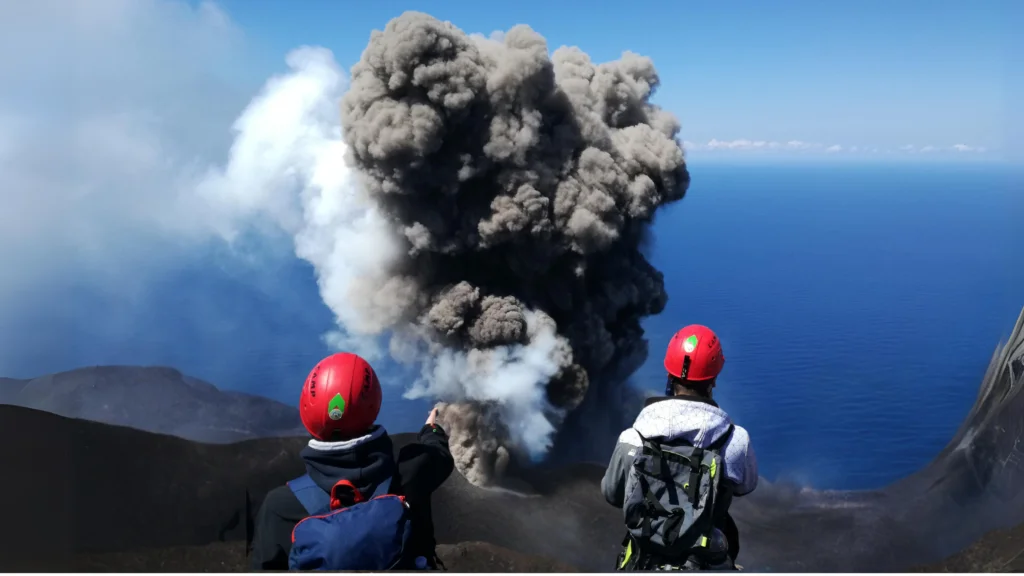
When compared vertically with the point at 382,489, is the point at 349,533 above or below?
below

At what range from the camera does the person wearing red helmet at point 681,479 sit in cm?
375

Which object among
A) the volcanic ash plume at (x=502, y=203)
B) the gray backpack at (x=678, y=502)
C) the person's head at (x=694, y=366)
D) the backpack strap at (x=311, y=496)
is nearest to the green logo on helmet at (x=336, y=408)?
the backpack strap at (x=311, y=496)

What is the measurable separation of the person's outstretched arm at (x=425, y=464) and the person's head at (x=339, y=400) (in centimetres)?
29

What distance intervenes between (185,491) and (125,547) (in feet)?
4.96

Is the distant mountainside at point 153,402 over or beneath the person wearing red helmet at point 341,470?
beneath

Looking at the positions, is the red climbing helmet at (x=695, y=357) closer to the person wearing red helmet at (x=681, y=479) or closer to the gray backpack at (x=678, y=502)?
the person wearing red helmet at (x=681, y=479)

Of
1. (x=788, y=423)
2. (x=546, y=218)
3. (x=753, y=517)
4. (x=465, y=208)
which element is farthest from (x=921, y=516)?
(x=788, y=423)

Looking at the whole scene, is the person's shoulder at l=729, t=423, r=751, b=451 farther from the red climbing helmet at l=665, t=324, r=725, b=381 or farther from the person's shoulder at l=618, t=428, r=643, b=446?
the person's shoulder at l=618, t=428, r=643, b=446

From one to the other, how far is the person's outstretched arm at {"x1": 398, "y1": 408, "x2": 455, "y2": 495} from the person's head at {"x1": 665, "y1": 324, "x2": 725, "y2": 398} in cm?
145

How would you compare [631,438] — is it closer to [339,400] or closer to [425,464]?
[425,464]

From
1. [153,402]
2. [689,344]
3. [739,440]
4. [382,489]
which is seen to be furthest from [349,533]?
[153,402]

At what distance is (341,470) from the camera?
311cm

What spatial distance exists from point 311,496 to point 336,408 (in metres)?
0.40

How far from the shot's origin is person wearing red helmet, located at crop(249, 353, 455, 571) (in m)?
3.08
